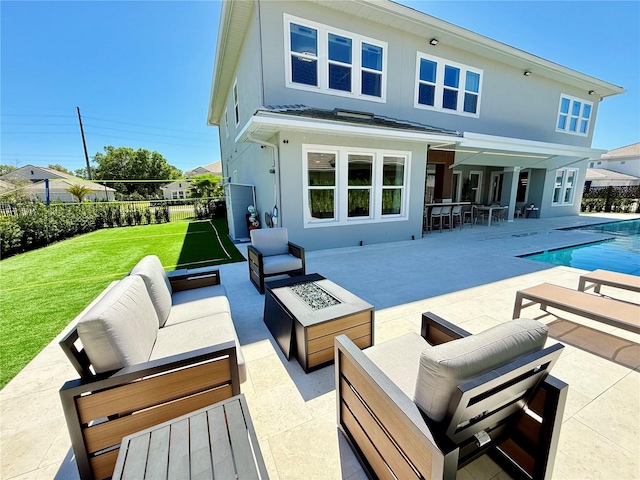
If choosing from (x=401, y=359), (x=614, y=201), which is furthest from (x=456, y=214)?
(x=614, y=201)

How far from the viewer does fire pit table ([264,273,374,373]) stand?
2.55m

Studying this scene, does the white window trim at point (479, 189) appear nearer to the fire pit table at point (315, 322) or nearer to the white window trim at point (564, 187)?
the white window trim at point (564, 187)

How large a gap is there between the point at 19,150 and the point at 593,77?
6553 centimetres

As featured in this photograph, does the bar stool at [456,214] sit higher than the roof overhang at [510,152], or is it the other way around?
the roof overhang at [510,152]

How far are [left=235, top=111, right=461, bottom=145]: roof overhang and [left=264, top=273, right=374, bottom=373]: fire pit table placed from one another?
404 centimetres

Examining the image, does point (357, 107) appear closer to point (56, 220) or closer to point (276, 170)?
point (276, 170)

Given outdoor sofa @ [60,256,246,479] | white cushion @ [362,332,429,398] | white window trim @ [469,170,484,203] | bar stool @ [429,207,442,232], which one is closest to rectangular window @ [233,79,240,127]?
bar stool @ [429,207,442,232]

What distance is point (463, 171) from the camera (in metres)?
13.7

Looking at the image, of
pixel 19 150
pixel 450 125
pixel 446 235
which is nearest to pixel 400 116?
pixel 450 125

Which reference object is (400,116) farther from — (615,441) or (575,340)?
(615,441)

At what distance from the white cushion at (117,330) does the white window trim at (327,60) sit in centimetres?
692

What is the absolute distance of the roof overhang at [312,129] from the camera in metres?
5.69

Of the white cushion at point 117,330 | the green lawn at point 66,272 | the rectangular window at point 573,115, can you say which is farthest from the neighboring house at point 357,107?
the white cushion at point 117,330

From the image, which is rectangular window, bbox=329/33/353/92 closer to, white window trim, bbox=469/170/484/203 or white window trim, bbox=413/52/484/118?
white window trim, bbox=413/52/484/118
